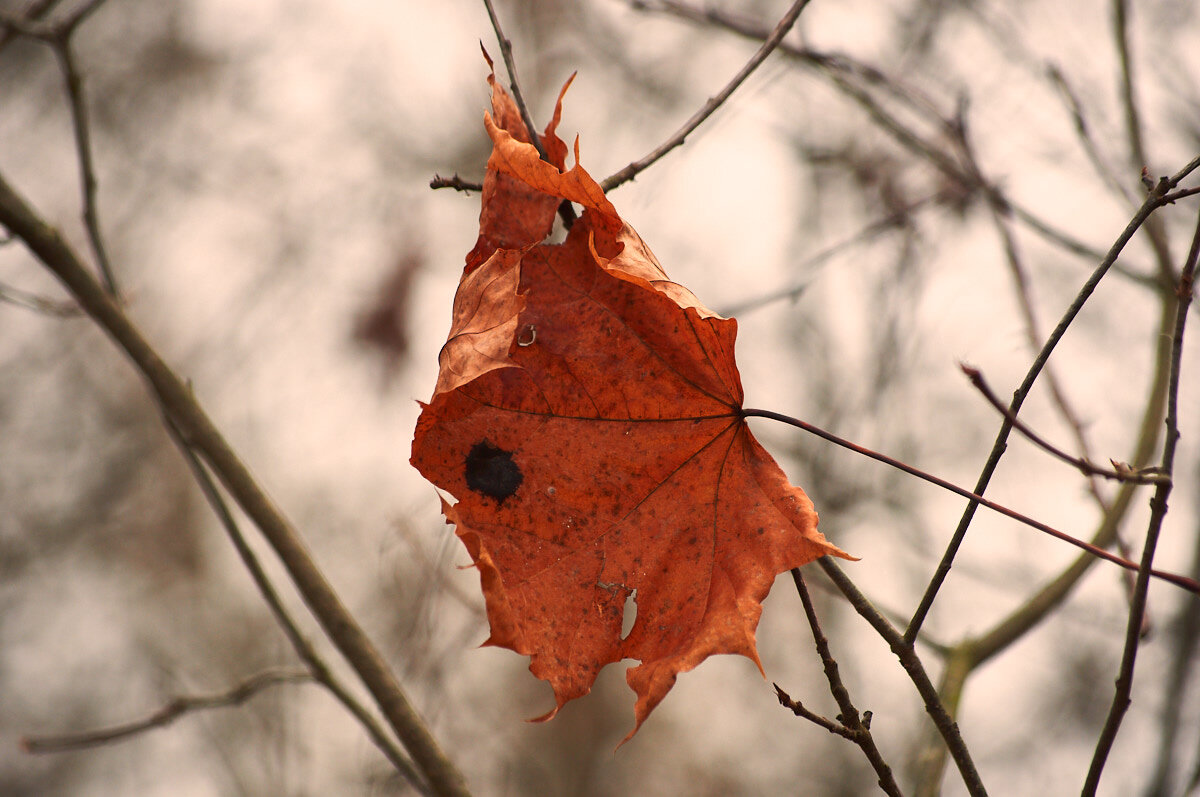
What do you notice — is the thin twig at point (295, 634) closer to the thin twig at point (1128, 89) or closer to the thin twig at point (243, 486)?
the thin twig at point (243, 486)

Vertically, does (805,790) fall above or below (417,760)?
above

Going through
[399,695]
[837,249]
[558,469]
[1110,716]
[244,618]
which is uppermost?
[244,618]

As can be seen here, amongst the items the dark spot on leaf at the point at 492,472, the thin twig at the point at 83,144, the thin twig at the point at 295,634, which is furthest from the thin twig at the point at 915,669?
the thin twig at the point at 83,144

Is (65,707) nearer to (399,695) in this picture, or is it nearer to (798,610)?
(798,610)

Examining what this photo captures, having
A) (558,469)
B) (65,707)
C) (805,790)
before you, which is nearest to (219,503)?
(558,469)

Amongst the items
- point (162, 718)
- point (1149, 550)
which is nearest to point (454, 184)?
point (1149, 550)

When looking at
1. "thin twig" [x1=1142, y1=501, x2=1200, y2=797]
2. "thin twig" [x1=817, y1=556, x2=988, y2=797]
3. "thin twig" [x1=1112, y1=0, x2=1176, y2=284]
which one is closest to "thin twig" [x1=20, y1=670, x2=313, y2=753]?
"thin twig" [x1=817, y1=556, x2=988, y2=797]
